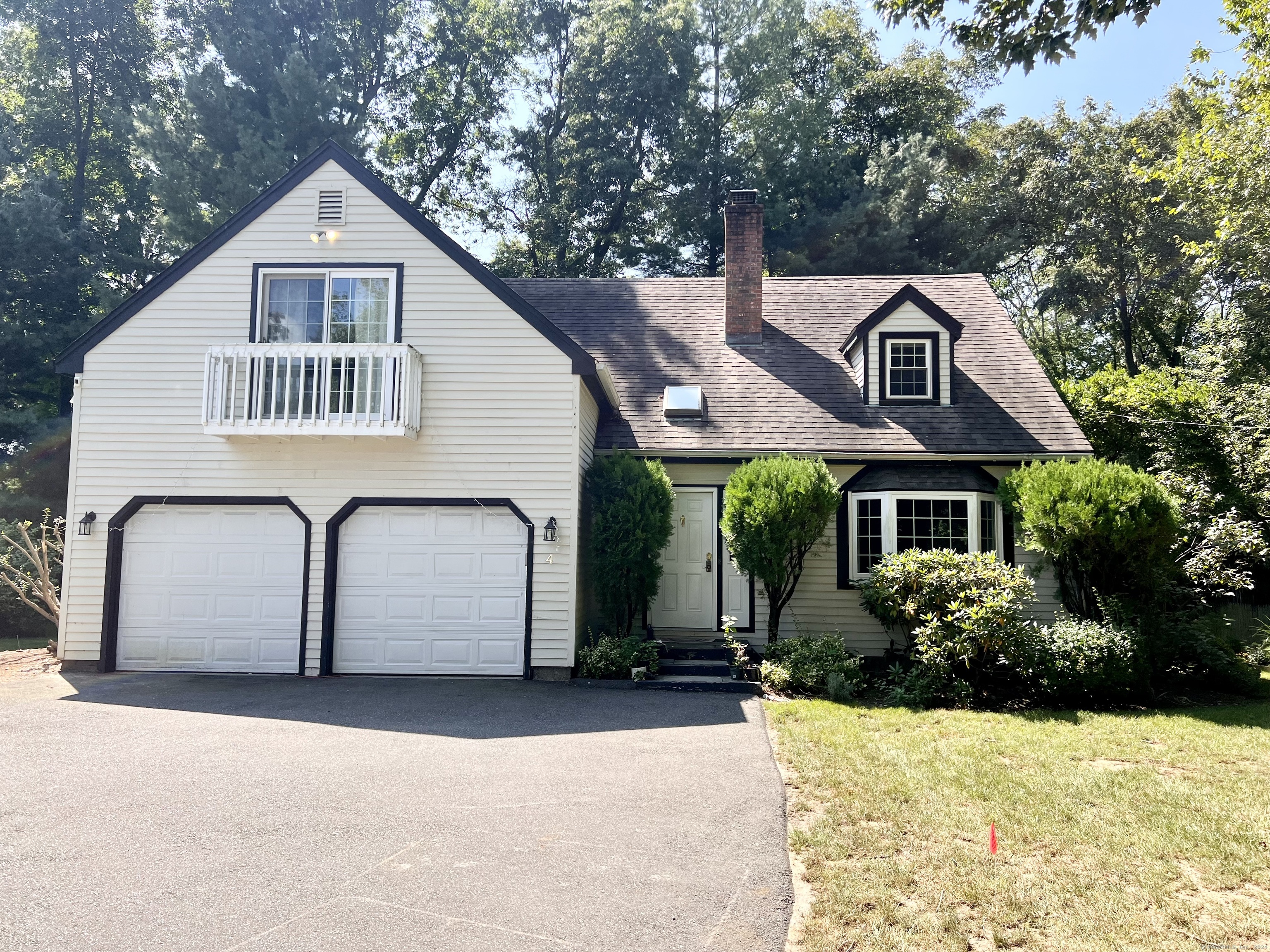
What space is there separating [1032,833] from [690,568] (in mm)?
7682

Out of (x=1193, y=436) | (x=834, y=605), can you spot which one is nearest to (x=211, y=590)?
(x=834, y=605)

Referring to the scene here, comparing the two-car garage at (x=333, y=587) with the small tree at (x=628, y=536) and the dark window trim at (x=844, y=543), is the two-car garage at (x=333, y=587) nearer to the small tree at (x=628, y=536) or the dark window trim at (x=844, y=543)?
the small tree at (x=628, y=536)

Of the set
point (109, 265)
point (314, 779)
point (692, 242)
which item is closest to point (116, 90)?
point (109, 265)

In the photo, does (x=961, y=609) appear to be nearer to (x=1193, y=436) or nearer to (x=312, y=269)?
(x=1193, y=436)

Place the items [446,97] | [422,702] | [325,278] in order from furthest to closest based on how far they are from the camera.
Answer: [446,97] → [325,278] → [422,702]

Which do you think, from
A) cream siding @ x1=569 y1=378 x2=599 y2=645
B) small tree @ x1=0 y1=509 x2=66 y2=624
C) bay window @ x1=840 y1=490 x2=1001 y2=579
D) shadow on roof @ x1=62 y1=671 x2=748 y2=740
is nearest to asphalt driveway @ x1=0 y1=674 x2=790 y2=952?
shadow on roof @ x1=62 y1=671 x2=748 y2=740

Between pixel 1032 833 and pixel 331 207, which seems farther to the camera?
pixel 331 207

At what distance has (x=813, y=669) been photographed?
9.94 m

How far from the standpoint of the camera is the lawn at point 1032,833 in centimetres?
390

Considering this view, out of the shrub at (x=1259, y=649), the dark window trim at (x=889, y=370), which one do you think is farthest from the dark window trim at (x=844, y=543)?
the shrub at (x=1259, y=649)

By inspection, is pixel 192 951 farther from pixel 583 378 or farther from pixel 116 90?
pixel 116 90

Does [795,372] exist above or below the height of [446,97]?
below

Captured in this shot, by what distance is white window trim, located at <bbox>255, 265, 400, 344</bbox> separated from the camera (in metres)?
11.0

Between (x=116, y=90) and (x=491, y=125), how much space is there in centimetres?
1228
